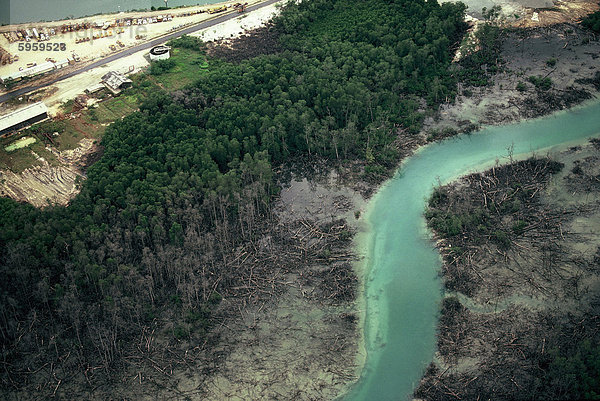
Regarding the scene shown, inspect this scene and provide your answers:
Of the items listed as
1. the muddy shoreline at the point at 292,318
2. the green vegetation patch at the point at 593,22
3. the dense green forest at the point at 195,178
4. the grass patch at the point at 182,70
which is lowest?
the muddy shoreline at the point at 292,318

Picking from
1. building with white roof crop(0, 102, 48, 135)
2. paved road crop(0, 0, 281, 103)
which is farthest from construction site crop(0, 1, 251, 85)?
building with white roof crop(0, 102, 48, 135)

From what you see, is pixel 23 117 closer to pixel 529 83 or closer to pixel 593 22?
pixel 529 83

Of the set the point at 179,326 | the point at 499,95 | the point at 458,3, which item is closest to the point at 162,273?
the point at 179,326

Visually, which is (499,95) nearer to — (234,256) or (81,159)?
(234,256)

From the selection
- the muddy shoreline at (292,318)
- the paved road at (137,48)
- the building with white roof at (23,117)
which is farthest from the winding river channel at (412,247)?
the paved road at (137,48)

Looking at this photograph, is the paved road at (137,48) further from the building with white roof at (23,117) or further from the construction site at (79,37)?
the building with white roof at (23,117)

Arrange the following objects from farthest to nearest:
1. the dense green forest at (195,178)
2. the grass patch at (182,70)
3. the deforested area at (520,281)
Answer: the grass patch at (182,70) < the dense green forest at (195,178) < the deforested area at (520,281)

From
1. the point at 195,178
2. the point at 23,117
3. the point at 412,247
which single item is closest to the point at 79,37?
the point at 23,117

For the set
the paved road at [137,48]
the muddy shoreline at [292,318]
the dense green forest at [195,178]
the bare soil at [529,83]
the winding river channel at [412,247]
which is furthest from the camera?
the paved road at [137,48]
